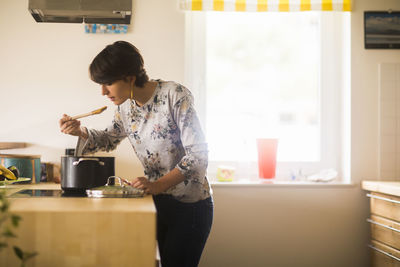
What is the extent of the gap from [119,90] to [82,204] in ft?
1.69

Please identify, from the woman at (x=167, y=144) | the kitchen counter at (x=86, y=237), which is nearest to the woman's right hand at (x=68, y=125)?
the woman at (x=167, y=144)

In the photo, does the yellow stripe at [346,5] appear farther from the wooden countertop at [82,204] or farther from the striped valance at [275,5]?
the wooden countertop at [82,204]

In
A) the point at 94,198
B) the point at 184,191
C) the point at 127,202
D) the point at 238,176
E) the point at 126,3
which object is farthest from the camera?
the point at 238,176

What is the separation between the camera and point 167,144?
1.73 m

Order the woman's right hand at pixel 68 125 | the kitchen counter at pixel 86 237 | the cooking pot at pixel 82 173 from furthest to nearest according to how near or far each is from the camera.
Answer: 1. the woman's right hand at pixel 68 125
2. the cooking pot at pixel 82 173
3. the kitchen counter at pixel 86 237

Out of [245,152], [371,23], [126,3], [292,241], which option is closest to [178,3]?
[126,3]

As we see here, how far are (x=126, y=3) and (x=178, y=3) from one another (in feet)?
2.87

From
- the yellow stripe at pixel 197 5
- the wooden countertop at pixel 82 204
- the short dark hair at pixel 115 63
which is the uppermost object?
the yellow stripe at pixel 197 5

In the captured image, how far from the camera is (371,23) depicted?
9.64ft

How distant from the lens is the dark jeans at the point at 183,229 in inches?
66.2

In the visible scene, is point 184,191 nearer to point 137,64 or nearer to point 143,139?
point 143,139

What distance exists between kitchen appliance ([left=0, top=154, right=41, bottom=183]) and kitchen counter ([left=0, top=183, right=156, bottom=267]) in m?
1.23

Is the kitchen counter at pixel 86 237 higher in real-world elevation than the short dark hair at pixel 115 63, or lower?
lower

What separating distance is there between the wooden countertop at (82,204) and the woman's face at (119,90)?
1.35 ft
